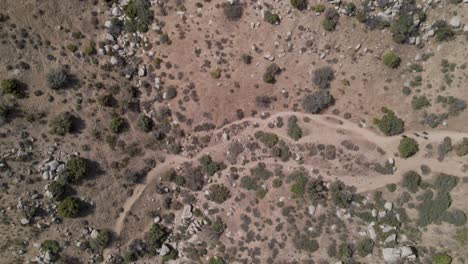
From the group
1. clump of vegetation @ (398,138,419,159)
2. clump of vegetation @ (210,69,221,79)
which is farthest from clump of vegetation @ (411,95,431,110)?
clump of vegetation @ (210,69,221,79)

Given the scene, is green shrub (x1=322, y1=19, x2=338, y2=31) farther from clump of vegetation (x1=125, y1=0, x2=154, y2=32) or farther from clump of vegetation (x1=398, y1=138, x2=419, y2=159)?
clump of vegetation (x1=125, y1=0, x2=154, y2=32)

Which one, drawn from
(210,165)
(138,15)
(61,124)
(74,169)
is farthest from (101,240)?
(138,15)

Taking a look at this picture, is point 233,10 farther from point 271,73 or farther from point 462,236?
point 462,236

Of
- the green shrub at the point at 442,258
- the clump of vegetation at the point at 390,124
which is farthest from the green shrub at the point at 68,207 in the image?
the green shrub at the point at 442,258

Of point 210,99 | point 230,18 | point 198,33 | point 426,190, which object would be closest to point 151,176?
point 210,99

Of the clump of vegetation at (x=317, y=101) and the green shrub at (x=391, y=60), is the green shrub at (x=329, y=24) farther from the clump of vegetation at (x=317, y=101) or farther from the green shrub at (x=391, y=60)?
the clump of vegetation at (x=317, y=101)

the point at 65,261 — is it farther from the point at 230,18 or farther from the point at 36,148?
the point at 230,18
